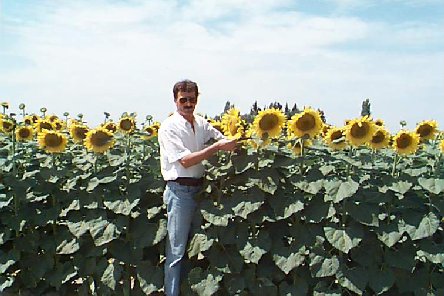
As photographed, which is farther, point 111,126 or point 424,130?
point 111,126

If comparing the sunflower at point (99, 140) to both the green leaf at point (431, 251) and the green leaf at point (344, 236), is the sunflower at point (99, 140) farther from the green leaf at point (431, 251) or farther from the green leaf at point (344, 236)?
the green leaf at point (431, 251)

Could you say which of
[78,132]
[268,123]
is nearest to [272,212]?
[268,123]

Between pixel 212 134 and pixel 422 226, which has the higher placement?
pixel 212 134

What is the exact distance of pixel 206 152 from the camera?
3.94 metres

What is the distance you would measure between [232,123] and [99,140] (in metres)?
1.11

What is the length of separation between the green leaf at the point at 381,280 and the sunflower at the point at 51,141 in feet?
8.75

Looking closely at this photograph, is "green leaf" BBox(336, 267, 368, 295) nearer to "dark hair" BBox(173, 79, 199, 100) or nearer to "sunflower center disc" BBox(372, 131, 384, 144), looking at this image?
"sunflower center disc" BBox(372, 131, 384, 144)

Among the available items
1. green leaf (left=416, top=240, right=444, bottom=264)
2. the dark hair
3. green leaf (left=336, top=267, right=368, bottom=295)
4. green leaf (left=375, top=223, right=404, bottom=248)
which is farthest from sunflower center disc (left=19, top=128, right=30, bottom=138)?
green leaf (left=416, top=240, right=444, bottom=264)

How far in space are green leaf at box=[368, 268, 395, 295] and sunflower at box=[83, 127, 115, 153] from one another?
7.36ft

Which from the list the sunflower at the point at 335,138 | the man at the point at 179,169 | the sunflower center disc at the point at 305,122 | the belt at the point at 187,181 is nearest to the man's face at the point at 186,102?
the man at the point at 179,169

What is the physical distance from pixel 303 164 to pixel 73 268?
2.13 metres

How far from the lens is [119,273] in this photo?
4.48 m

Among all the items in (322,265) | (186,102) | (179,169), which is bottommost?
(322,265)

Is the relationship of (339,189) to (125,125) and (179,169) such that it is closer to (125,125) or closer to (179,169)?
(179,169)
